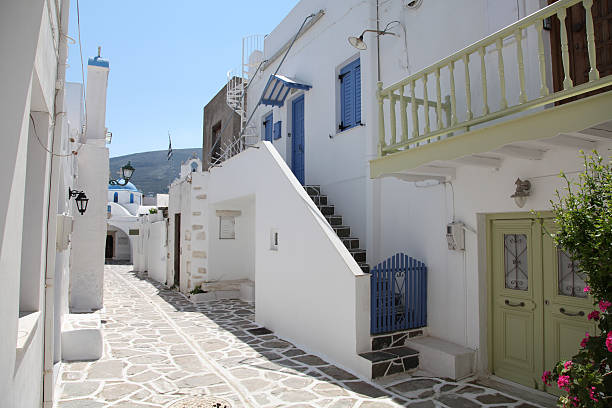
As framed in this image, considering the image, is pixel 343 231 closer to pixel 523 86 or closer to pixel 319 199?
pixel 319 199

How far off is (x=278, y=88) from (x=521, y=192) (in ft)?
24.8

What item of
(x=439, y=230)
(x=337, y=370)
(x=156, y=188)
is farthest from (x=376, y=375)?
(x=156, y=188)

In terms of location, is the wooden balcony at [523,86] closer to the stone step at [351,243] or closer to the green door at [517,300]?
the green door at [517,300]

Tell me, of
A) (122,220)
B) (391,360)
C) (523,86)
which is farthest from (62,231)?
(122,220)

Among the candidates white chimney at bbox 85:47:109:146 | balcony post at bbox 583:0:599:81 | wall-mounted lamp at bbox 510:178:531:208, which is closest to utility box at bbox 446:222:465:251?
wall-mounted lamp at bbox 510:178:531:208

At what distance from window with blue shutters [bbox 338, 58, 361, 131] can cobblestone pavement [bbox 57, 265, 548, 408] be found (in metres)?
4.82

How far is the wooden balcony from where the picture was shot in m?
3.89

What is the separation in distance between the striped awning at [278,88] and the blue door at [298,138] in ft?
1.41

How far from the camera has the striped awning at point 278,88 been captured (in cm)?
1049

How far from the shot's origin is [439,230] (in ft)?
21.7

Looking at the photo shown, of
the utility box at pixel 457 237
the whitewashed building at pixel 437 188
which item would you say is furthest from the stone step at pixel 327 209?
A: the utility box at pixel 457 237

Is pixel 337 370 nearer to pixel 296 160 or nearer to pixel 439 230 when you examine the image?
pixel 439 230

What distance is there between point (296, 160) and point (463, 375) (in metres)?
7.29

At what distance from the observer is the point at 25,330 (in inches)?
124
